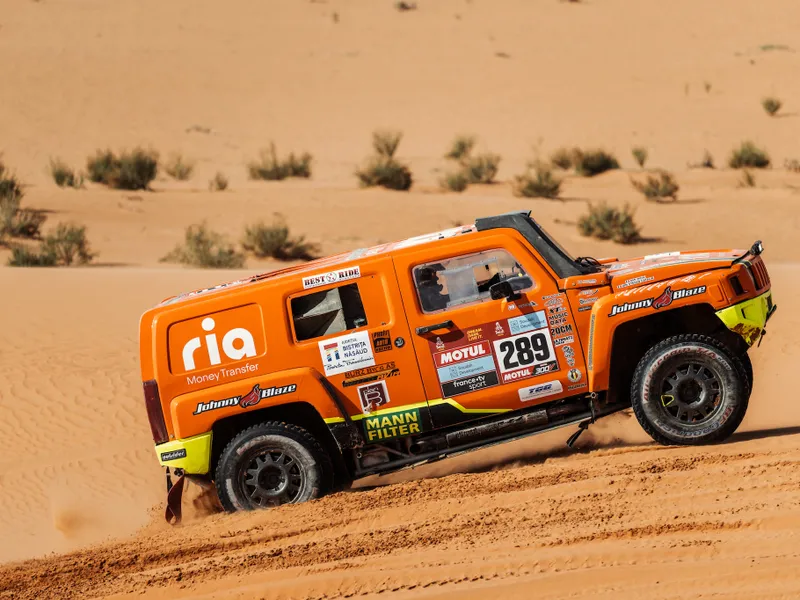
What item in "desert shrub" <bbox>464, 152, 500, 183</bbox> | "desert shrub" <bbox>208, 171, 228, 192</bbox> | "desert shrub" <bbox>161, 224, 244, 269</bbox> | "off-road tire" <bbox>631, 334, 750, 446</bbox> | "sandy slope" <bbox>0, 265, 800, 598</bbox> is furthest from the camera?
"desert shrub" <bbox>464, 152, 500, 183</bbox>

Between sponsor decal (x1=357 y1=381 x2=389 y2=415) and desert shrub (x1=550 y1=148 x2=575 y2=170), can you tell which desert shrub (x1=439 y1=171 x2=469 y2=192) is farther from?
sponsor decal (x1=357 y1=381 x2=389 y2=415)

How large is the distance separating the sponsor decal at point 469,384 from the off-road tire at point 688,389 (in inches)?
41.8

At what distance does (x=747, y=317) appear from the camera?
26.6ft

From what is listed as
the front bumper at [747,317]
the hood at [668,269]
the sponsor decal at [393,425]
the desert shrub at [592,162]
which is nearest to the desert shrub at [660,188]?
the desert shrub at [592,162]

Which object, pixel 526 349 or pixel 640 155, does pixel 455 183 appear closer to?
pixel 640 155

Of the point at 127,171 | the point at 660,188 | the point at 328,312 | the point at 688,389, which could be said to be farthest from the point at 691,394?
the point at 127,171

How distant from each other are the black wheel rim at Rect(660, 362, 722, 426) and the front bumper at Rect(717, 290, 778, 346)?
37 centimetres

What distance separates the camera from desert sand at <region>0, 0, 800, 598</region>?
21.6 feet

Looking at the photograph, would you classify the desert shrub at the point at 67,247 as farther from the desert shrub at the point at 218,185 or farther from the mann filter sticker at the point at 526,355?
the mann filter sticker at the point at 526,355

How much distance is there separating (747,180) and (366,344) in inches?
825

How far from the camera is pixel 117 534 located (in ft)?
32.8

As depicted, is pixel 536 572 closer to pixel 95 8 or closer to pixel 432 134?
pixel 432 134

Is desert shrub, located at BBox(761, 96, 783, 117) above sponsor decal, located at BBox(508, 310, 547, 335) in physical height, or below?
above

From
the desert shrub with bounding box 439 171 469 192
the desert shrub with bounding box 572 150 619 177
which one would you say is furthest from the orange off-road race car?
the desert shrub with bounding box 572 150 619 177
